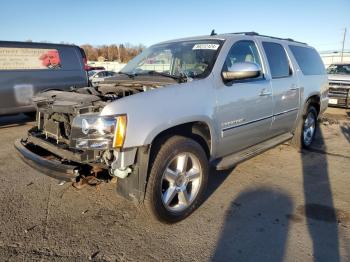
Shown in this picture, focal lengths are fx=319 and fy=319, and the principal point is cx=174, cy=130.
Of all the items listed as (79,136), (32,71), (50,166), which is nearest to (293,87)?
(79,136)

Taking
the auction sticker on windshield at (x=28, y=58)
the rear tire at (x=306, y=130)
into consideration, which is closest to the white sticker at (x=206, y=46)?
the rear tire at (x=306, y=130)

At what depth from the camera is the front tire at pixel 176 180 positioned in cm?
300

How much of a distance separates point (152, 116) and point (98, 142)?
0.52 m

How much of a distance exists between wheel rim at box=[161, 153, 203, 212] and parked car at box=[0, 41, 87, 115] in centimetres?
466

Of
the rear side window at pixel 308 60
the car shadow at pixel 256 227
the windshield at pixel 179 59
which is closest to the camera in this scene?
the car shadow at pixel 256 227

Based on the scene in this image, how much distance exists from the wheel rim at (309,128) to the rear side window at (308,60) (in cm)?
83

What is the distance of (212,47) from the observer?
3852 mm

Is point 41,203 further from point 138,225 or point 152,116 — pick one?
point 152,116

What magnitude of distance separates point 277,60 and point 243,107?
144 centimetres

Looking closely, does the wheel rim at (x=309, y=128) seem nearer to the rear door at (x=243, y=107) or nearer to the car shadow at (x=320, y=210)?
the car shadow at (x=320, y=210)

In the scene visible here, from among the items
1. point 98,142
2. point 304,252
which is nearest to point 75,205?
point 98,142

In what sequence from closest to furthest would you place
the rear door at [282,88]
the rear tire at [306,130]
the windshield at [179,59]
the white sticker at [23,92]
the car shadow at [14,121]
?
→ the windshield at [179,59]
the rear door at [282,88]
the rear tire at [306,130]
the white sticker at [23,92]
the car shadow at [14,121]

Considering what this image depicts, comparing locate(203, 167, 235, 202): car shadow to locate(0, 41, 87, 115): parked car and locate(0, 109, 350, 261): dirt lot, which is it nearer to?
locate(0, 109, 350, 261): dirt lot

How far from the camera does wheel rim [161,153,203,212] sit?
3230 mm
